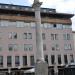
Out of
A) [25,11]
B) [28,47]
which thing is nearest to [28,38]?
[28,47]

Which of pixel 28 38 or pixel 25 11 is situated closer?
pixel 28 38

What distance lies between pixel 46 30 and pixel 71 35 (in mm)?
6783

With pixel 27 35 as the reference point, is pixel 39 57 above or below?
below

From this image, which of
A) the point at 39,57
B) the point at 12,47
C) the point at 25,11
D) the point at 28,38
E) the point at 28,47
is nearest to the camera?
the point at 39,57

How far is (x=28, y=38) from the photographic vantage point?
194 feet

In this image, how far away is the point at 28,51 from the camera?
58500mm

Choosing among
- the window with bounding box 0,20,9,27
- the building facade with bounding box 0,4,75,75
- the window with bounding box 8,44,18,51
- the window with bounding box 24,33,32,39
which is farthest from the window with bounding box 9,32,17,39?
the window with bounding box 24,33,32,39

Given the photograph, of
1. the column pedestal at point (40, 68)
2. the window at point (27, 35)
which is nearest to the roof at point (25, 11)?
the window at point (27, 35)

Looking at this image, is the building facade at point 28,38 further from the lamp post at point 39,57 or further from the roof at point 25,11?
the lamp post at point 39,57

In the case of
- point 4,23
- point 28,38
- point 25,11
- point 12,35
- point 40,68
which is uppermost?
point 25,11

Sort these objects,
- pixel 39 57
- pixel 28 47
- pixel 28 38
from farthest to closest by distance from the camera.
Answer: pixel 28 38 < pixel 28 47 < pixel 39 57

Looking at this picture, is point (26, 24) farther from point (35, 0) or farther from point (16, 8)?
point (35, 0)

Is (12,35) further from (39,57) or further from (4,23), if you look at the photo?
(39,57)

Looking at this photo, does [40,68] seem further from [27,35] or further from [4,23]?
[27,35]
